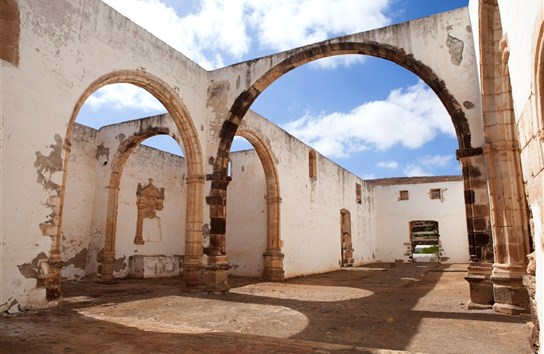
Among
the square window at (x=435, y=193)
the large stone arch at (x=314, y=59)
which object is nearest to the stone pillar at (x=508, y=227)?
the large stone arch at (x=314, y=59)

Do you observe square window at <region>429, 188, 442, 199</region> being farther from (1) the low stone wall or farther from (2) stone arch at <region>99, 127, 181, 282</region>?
(2) stone arch at <region>99, 127, 181, 282</region>

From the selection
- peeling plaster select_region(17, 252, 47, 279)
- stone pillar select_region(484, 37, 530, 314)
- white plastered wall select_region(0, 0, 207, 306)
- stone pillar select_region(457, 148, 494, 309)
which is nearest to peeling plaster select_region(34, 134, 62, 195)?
white plastered wall select_region(0, 0, 207, 306)

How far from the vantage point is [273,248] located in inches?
438

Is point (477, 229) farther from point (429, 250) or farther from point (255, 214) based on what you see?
point (429, 250)

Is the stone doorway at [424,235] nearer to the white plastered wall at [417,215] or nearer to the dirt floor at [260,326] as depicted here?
the white plastered wall at [417,215]

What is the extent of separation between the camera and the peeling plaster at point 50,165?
17.2 ft

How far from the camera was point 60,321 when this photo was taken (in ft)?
14.6

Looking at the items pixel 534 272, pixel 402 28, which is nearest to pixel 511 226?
pixel 534 272

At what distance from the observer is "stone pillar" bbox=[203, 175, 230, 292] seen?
7559 millimetres

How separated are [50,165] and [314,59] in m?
5.16

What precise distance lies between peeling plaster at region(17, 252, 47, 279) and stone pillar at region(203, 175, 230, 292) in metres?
3.18

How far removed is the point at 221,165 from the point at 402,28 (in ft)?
14.8

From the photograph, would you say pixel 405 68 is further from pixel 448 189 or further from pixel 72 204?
pixel 448 189

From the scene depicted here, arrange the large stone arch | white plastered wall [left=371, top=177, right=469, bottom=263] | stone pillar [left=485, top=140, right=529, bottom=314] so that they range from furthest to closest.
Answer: white plastered wall [left=371, top=177, right=469, bottom=263], the large stone arch, stone pillar [left=485, top=140, right=529, bottom=314]
